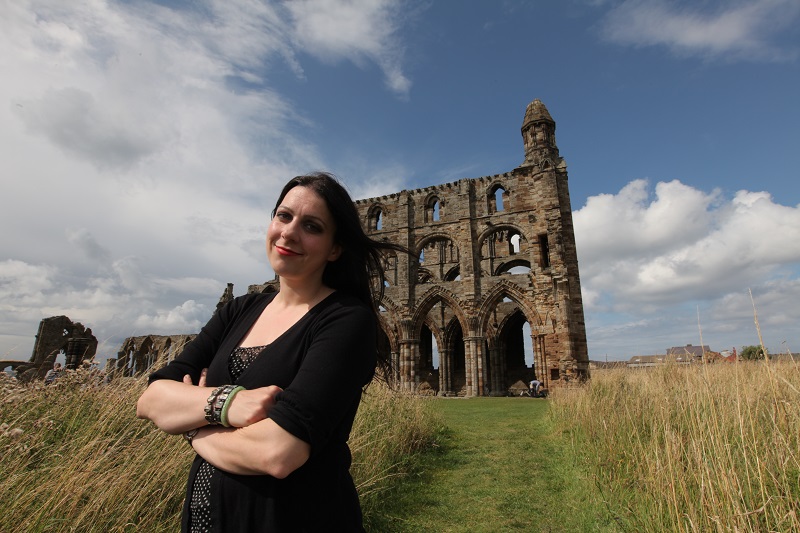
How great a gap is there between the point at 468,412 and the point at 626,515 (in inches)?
376

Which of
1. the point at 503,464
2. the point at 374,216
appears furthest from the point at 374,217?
the point at 503,464

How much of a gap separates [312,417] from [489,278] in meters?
21.4

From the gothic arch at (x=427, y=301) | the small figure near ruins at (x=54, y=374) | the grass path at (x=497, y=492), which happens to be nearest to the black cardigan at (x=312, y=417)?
the grass path at (x=497, y=492)

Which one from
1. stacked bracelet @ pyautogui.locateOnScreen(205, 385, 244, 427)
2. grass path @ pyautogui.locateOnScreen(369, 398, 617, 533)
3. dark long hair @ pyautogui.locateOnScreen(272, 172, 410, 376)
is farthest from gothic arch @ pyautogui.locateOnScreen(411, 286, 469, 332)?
stacked bracelet @ pyautogui.locateOnScreen(205, 385, 244, 427)

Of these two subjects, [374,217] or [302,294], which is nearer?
[302,294]

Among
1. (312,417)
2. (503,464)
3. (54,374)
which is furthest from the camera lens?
(503,464)

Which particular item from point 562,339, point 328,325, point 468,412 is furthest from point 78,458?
point 562,339

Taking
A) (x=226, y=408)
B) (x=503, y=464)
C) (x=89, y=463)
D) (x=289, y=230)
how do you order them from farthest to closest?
(x=503, y=464) < (x=89, y=463) < (x=289, y=230) < (x=226, y=408)

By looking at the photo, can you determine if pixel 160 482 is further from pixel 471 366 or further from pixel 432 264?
pixel 432 264

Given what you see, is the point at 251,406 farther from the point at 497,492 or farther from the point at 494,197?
the point at 494,197

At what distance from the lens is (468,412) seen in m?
13.1

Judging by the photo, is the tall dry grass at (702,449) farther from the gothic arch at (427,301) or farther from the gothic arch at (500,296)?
the gothic arch at (427,301)

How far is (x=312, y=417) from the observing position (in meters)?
1.15

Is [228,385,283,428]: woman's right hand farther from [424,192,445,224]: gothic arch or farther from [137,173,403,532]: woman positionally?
[424,192,445,224]: gothic arch
